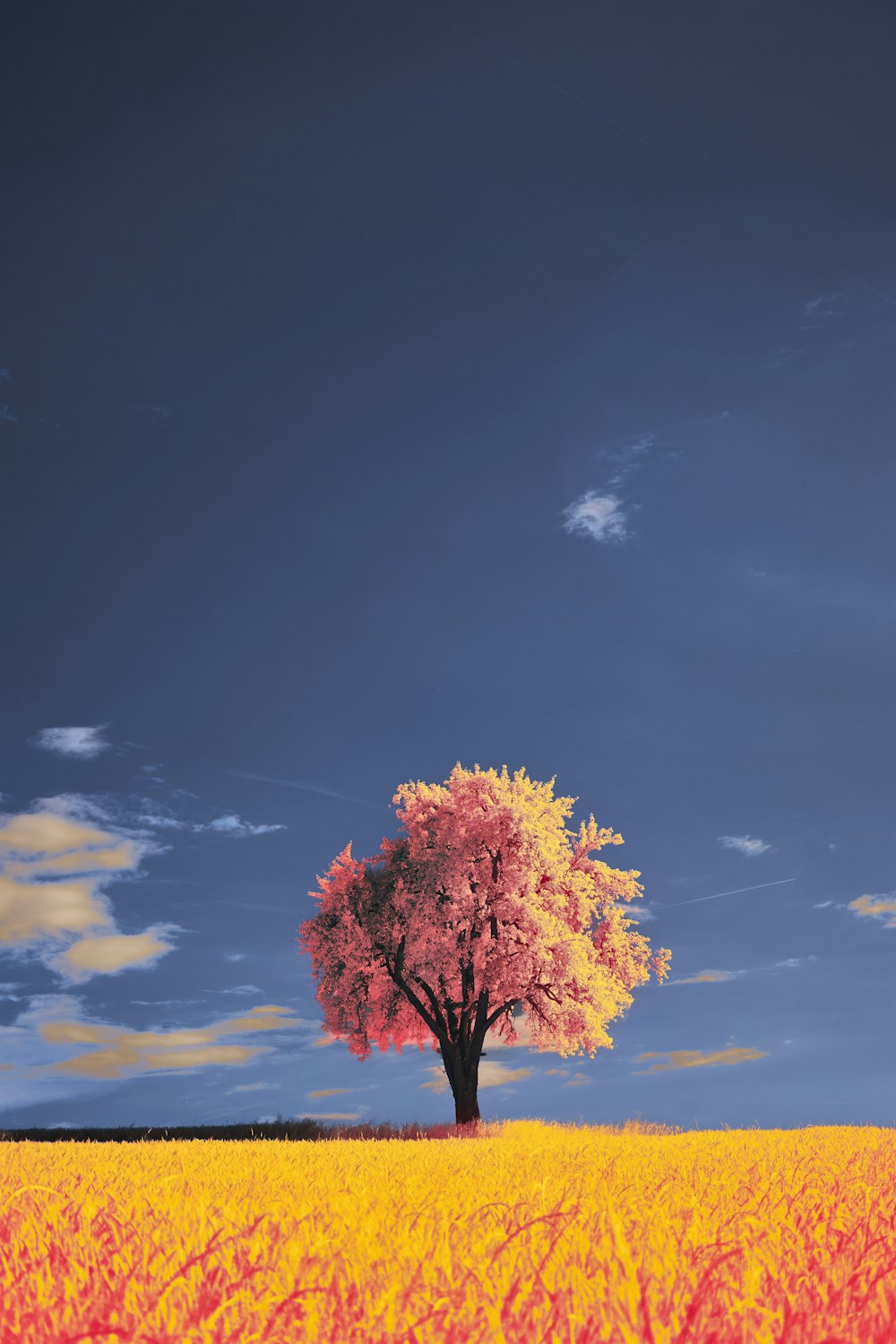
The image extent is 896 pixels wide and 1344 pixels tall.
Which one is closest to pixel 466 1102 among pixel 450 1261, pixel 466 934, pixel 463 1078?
pixel 463 1078

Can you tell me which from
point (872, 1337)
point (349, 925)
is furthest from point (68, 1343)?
point (349, 925)

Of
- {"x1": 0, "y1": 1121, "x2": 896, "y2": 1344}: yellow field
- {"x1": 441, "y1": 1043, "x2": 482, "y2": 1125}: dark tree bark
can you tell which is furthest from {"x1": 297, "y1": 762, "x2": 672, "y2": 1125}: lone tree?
{"x1": 0, "y1": 1121, "x2": 896, "y2": 1344}: yellow field

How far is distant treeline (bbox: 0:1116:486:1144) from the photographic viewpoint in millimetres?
25969

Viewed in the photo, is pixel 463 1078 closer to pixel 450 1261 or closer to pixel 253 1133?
pixel 253 1133

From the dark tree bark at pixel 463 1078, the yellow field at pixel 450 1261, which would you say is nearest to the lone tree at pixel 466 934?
the dark tree bark at pixel 463 1078

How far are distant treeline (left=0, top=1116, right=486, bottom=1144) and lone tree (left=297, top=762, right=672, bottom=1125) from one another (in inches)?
120

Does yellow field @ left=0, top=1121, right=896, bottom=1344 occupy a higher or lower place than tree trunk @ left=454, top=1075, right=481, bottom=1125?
lower

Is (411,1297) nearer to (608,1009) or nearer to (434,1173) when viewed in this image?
(434,1173)

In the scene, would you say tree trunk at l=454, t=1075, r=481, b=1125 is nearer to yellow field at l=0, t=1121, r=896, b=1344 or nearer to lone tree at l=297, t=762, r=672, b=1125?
lone tree at l=297, t=762, r=672, b=1125

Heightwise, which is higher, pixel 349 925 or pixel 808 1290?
pixel 349 925

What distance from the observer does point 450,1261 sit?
4098 millimetres

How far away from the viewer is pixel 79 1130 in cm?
3130

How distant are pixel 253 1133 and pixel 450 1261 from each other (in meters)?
24.2

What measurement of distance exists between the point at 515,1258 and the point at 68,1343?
1.88 meters
